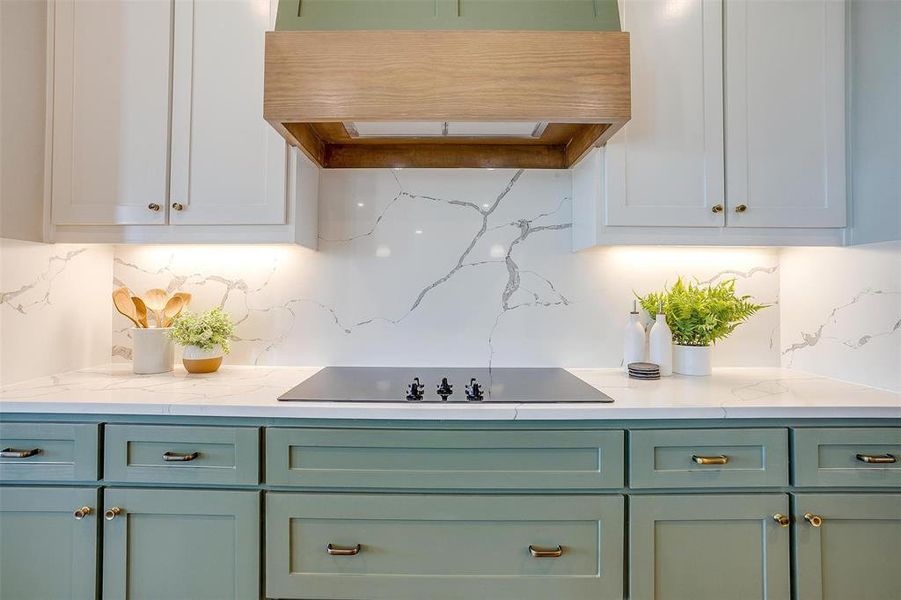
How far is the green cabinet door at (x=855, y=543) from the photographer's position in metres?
1.23

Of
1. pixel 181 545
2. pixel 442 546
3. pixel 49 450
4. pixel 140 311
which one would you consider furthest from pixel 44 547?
pixel 442 546

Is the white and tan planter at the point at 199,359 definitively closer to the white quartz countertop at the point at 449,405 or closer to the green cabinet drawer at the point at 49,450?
the white quartz countertop at the point at 449,405

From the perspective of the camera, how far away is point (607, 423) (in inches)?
48.9

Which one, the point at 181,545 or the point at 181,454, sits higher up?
the point at 181,454

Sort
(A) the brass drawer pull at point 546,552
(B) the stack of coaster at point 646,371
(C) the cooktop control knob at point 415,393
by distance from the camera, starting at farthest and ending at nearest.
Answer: (B) the stack of coaster at point 646,371 < (C) the cooktop control knob at point 415,393 < (A) the brass drawer pull at point 546,552

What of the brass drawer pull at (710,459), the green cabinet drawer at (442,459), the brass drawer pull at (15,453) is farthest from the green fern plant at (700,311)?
the brass drawer pull at (15,453)

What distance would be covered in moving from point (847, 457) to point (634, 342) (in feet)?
2.26

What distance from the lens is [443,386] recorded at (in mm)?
1388

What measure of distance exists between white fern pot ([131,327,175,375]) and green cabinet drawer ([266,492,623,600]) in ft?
2.64

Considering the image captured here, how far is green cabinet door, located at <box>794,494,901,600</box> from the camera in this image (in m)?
1.23

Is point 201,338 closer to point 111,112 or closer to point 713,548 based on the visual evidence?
point 111,112

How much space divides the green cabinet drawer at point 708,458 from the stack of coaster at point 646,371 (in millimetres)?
380

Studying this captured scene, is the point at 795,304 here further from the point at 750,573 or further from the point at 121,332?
the point at 121,332

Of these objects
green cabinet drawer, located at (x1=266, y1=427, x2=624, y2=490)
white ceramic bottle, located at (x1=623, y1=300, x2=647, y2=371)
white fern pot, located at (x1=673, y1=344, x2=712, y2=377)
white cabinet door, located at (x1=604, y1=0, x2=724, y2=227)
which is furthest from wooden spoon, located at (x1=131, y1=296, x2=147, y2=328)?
white fern pot, located at (x1=673, y1=344, x2=712, y2=377)
